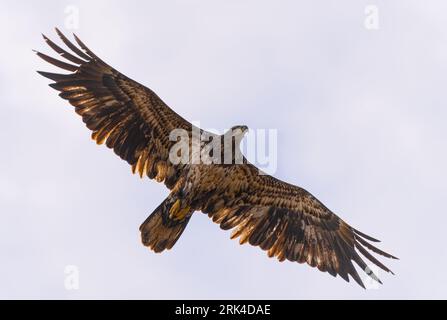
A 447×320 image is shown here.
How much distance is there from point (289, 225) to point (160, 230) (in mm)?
3554

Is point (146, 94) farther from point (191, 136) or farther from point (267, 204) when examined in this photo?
point (267, 204)

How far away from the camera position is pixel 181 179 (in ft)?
70.4

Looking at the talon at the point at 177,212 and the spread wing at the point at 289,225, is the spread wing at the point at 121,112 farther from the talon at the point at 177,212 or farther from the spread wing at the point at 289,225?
the spread wing at the point at 289,225

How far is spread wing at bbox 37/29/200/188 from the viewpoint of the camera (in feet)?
69.5

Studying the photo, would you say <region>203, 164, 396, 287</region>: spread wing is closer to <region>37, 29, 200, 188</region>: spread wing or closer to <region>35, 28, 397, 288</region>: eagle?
<region>35, 28, 397, 288</region>: eagle

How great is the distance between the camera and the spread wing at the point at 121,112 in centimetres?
2117

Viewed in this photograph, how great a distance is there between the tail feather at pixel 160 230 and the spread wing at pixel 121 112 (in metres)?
0.86

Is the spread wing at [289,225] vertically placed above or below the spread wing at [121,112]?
below

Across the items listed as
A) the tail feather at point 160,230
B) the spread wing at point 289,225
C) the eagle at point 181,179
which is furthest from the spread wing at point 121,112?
the spread wing at point 289,225

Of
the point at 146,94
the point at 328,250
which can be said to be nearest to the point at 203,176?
the point at 146,94

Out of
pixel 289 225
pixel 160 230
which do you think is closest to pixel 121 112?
pixel 160 230

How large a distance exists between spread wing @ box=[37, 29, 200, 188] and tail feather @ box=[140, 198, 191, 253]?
856 mm

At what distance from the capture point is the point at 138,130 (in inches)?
842

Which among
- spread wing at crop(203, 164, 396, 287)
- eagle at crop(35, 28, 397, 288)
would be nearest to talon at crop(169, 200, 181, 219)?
eagle at crop(35, 28, 397, 288)
